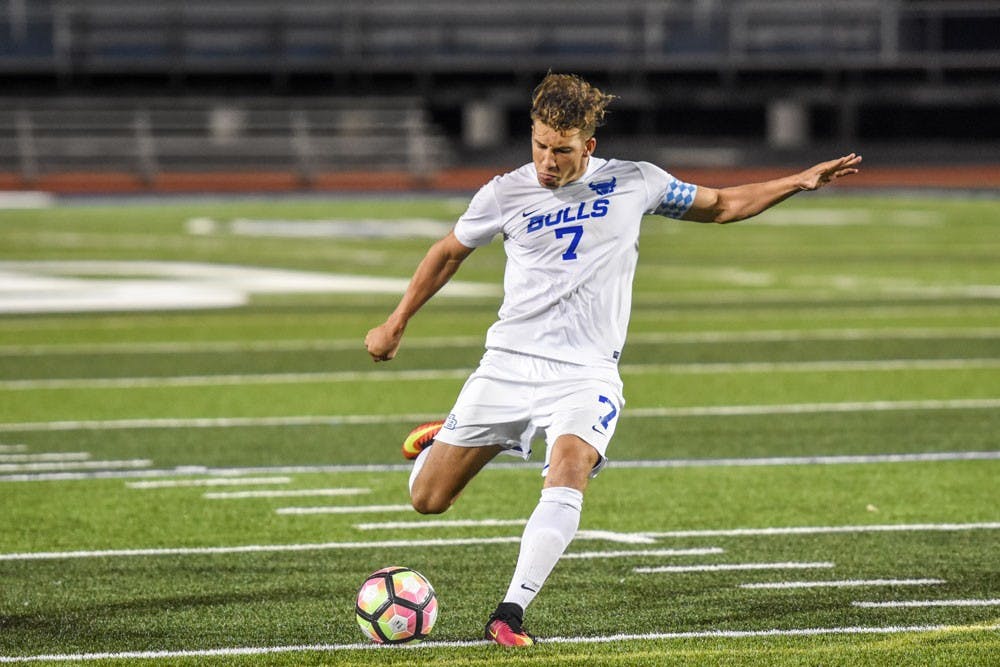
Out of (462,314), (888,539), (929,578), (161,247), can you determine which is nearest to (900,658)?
(929,578)

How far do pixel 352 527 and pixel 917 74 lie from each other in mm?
34185

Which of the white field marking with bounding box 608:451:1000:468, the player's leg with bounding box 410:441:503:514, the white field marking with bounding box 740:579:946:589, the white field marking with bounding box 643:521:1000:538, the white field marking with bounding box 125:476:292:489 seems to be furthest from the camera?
the white field marking with bounding box 608:451:1000:468

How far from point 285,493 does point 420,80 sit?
108 ft

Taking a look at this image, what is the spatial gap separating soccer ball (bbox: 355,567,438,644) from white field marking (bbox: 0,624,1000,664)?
41mm

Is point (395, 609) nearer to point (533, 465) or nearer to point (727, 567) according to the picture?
point (727, 567)

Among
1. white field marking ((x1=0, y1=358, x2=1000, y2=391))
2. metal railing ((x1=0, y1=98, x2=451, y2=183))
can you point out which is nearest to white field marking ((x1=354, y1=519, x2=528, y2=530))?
white field marking ((x1=0, y1=358, x2=1000, y2=391))

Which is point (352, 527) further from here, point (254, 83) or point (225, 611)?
point (254, 83)

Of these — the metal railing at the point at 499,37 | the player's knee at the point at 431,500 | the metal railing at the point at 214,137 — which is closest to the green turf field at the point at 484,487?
the player's knee at the point at 431,500

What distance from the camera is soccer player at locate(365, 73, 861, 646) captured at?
6.22 meters

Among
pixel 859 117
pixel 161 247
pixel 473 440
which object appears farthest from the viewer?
pixel 859 117

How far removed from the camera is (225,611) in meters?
6.70

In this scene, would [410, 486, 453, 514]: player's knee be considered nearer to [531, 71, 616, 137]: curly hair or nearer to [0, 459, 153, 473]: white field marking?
[531, 71, 616, 137]: curly hair

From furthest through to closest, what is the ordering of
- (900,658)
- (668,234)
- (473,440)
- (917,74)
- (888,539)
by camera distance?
(917,74) < (668,234) < (888,539) < (473,440) < (900,658)

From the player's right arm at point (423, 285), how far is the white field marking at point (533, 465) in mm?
3687
